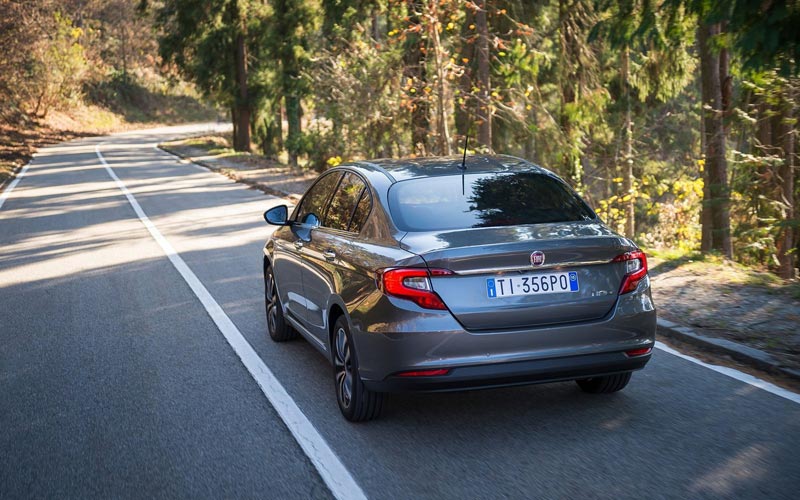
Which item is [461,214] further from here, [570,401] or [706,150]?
[706,150]

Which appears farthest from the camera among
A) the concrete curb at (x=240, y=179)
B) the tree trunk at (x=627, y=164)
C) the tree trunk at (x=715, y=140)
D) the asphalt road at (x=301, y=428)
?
the tree trunk at (x=627, y=164)

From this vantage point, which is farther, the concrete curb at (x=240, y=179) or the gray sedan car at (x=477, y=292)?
the concrete curb at (x=240, y=179)

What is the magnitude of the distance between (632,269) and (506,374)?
103cm

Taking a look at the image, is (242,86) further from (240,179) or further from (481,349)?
(481,349)

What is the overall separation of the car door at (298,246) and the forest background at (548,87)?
12.5 feet

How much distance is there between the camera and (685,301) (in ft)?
27.2

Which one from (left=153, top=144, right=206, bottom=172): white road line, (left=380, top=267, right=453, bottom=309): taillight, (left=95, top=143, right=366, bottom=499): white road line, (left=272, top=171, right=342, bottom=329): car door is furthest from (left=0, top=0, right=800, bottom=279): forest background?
(left=95, top=143, right=366, bottom=499): white road line

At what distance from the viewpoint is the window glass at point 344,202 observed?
600 centimetres

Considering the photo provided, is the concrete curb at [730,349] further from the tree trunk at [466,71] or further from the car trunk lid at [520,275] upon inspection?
the tree trunk at [466,71]

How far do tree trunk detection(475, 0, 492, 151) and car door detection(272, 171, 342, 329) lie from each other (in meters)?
11.3

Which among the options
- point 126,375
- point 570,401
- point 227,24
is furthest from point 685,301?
point 227,24

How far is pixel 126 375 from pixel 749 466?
176 inches

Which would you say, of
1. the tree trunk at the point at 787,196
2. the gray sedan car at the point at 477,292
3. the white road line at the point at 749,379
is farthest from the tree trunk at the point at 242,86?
the gray sedan car at the point at 477,292

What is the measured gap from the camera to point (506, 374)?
4754mm
